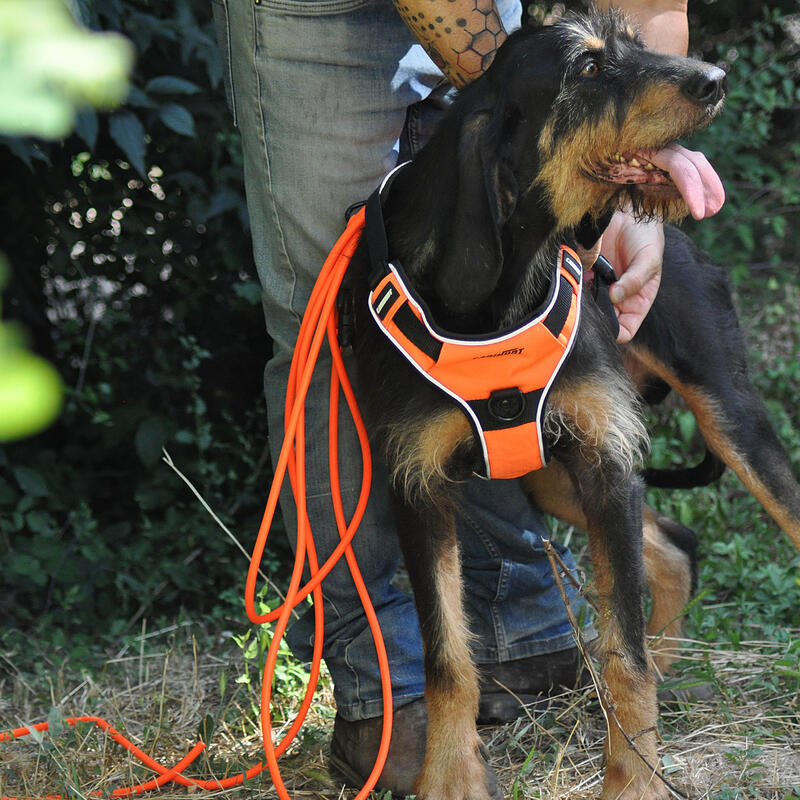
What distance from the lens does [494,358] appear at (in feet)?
7.85

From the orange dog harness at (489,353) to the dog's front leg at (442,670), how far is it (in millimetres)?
291

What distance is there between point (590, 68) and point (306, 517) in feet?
4.07

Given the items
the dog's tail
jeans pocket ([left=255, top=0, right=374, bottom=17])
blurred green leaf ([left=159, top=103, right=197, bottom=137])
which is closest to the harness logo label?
jeans pocket ([left=255, top=0, right=374, bottom=17])

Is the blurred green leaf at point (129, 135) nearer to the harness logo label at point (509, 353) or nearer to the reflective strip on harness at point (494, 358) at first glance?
the reflective strip on harness at point (494, 358)

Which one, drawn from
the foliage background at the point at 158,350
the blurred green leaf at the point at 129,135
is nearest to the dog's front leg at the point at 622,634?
the foliage background at the point at 158,350

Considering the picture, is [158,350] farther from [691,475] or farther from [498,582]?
[691,475]

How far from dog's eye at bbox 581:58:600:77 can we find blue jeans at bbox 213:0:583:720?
51 cm

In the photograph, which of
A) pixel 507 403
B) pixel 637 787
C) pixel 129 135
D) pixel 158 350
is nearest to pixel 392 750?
pixel 637 787

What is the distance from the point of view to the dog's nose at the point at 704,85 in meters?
2.28

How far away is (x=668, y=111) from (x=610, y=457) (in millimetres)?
837

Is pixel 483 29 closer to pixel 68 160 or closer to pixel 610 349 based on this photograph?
pixel 610 349

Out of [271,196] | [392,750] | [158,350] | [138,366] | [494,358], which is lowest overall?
[138,366]

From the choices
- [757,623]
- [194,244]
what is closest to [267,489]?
[194,244]

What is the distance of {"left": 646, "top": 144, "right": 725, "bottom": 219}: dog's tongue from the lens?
90.0 inches
